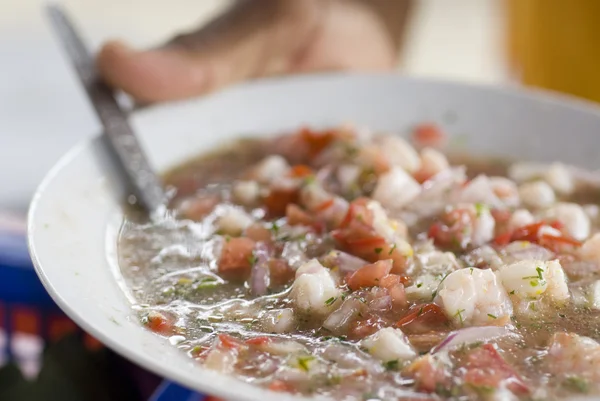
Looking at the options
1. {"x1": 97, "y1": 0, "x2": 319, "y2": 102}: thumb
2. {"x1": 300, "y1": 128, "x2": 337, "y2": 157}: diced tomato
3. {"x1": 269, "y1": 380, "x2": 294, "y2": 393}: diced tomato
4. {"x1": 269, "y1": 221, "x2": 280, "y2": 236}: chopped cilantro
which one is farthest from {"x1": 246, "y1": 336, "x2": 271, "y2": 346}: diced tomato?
{"x1": 97, "y1": 0, "x2": 319, "y2": 102}: thumb

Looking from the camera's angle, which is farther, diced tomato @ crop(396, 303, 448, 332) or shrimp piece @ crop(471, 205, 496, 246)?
shrimp piece @ crop(471, 205, 496, 246)

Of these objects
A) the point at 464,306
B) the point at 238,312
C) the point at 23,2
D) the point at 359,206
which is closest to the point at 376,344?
the point at 464,306

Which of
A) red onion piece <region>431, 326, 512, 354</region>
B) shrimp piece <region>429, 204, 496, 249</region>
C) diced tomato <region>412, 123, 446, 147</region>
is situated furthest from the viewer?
diced tomato <region>412, 123, 446, 147</region>

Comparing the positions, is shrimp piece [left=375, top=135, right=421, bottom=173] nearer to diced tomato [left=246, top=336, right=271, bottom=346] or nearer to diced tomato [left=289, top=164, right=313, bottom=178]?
diced tomato [left=289, top=164, right=313, bottom=178]

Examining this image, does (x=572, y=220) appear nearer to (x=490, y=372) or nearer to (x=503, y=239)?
(x=503, y=239)

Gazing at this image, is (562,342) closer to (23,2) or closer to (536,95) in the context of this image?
(536,95)
